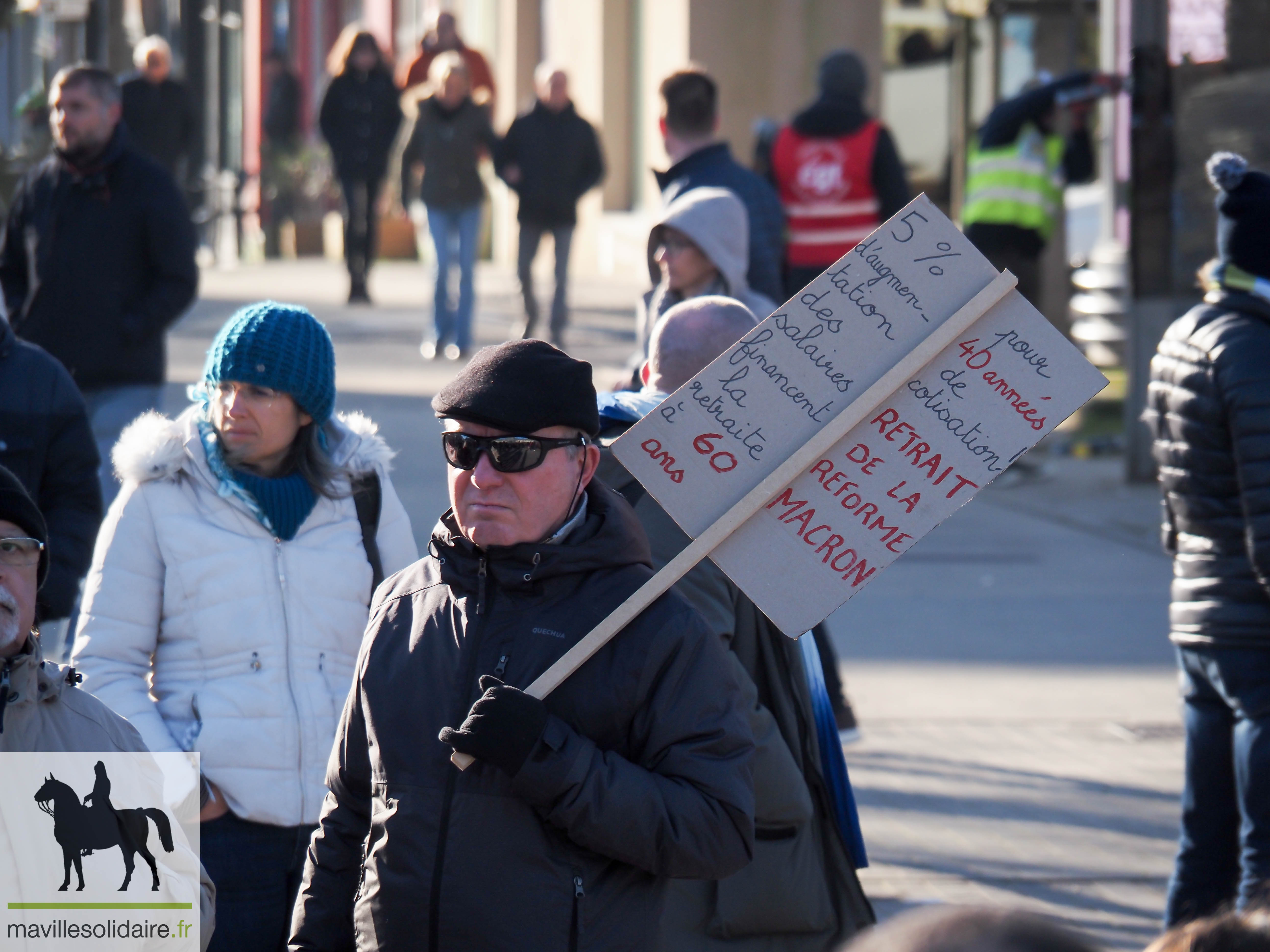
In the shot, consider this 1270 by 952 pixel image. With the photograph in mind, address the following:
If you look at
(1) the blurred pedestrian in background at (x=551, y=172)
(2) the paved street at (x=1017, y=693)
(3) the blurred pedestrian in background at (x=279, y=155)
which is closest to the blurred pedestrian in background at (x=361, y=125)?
(1) the blurred pedestrian in background at (x=551, y=172)

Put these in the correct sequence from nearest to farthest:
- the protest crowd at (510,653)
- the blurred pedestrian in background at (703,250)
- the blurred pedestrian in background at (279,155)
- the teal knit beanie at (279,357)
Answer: the protest crowd at (510,653), the teal knit beanie at (279,357), the blurred pedestrian in background at (703,250), the blurred pedestrian in background at (279,155)

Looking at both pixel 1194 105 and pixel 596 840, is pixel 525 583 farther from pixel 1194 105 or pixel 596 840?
pixel 1194 105

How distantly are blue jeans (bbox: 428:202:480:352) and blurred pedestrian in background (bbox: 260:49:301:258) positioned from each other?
467 inches

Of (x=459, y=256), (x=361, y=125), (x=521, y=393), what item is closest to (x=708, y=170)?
(x=521, y=393)

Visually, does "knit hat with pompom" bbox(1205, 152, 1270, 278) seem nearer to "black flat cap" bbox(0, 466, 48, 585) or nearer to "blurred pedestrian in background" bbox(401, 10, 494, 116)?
"black flat cap" bbox(0, 466, 48, 585)

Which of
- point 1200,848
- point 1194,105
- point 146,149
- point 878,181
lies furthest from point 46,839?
point 146,149

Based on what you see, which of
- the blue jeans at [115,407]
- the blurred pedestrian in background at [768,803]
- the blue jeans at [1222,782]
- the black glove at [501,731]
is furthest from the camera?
the blue jeans at [115,407]

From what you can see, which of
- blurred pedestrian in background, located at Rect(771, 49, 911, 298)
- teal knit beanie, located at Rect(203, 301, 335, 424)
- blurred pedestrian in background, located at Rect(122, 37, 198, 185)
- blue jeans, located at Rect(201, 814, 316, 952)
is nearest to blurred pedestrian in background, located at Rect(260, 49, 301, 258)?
blurred pedestrian in background, located at Rect(122, 37, 198, 185)

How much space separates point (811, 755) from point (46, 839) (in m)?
1.56

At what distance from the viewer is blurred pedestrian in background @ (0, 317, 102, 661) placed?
488 centimetres

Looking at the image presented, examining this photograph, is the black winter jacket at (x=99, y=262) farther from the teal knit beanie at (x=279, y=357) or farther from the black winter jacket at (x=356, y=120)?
the black winter jacket at (x=356, y=120)

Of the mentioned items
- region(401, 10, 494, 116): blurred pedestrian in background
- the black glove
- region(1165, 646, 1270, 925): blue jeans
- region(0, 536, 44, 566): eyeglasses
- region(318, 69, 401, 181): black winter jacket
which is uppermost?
region(401, 10, 494, 116): blurred pedestrian in background

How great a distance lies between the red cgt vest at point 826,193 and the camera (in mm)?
9172

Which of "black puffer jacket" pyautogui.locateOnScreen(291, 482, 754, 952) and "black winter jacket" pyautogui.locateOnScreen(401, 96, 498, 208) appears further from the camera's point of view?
"black winter jacket" pyautogui.locateOnScreen(401, 96, 498, 208)
